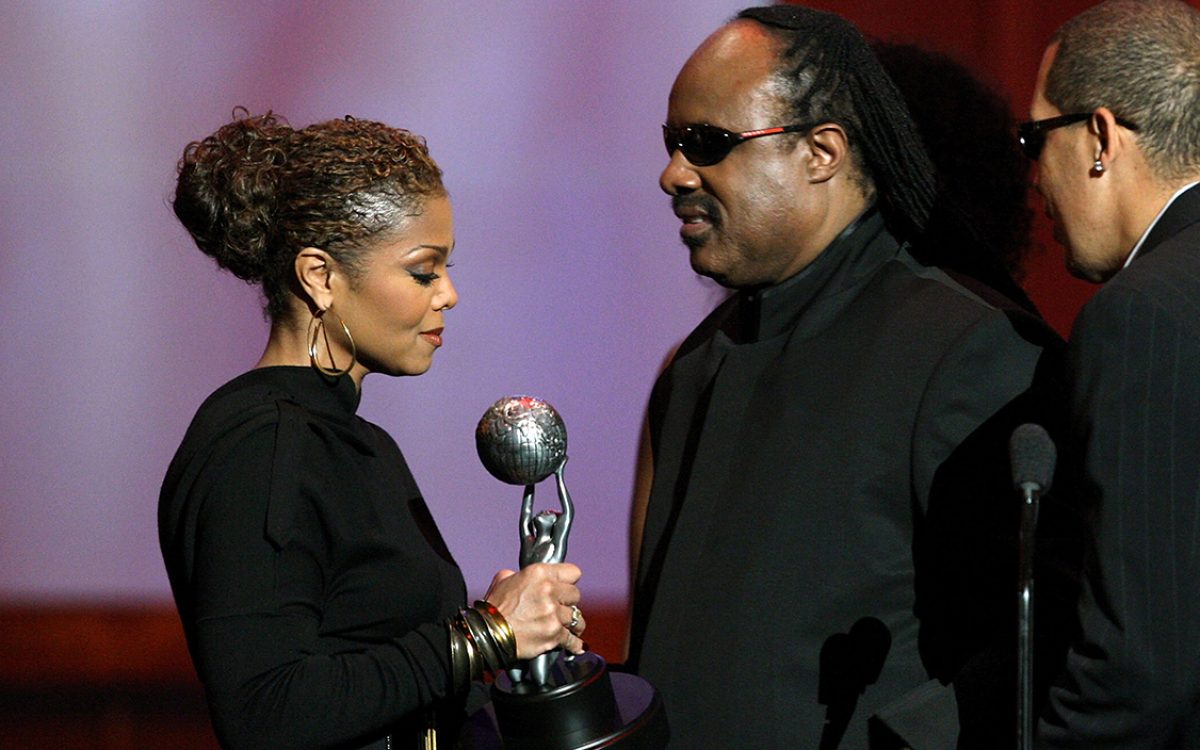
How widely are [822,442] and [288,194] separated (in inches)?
36.9

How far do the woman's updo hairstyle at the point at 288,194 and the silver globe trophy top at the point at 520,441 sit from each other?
0.41 meters

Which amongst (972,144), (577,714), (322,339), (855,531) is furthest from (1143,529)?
(972,144)

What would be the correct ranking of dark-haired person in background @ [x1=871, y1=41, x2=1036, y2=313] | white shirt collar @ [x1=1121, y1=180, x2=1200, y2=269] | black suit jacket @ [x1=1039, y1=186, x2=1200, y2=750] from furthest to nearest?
1. dark-haired person in background @ [x1=871, y1=41, x2=1036, y2=313]
2. white shirt collar @ [x1=1121, y1=180, x2=1200, y2=269]
3. black suit jacket @ [x1=1039, y1=186, x2=1200, y2=750]

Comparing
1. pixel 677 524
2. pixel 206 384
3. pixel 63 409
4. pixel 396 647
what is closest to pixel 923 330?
pixel 677 524

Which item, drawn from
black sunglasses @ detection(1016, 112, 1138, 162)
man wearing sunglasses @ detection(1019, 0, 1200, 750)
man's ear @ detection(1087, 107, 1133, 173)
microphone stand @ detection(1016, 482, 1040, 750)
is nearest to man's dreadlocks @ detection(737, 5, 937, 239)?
black sunglasses @ detection(1016, 112, 1138, 162)

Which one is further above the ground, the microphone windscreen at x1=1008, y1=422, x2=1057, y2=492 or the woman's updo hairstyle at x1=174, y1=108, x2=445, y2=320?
the woman's updo hairstyle at x1=174, y1=108, x2=445, y2=320

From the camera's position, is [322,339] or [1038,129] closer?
[1038,129]

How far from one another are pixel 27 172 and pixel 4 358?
569 millimetres

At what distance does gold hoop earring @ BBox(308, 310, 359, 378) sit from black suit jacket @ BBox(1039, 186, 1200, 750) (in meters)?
1.19

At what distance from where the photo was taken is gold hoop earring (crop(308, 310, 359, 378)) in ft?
7.88

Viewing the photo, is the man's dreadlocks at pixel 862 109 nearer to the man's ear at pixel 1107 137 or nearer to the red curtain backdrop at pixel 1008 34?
the man's ear at pixel 1107 137

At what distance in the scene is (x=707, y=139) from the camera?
2432 mm

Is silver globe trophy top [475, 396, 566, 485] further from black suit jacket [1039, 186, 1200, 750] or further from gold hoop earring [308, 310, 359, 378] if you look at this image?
black suit jacket [1039, 186, 1200, 750]

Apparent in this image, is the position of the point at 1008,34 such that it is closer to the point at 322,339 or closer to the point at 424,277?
the point at 424,277
